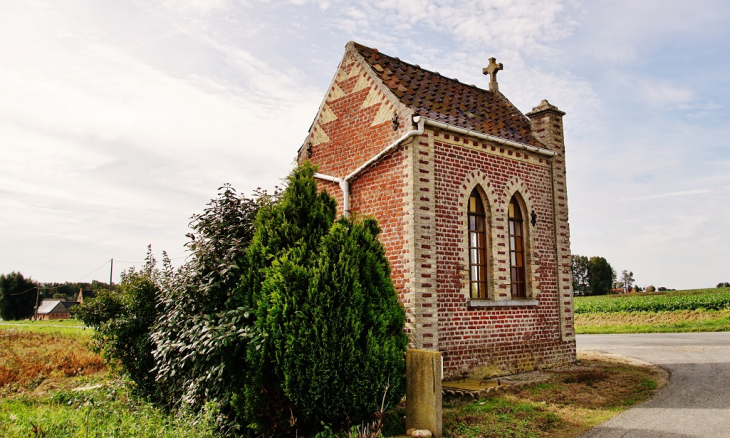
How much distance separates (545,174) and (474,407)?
720cm

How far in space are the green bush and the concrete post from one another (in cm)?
16

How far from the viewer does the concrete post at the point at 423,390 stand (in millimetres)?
6961

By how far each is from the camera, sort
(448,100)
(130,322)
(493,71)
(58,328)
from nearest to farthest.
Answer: (130,322), (448,100), (493,71), (58,328)

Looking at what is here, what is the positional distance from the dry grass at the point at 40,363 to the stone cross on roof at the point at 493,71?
13.2 meters

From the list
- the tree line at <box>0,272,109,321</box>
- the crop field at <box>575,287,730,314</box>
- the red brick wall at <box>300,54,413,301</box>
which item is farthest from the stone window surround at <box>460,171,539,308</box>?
the tree line at <box>0,272,109,321</box>

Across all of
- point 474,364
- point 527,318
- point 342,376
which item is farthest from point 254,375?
point 527,318

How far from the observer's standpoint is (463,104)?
43.5ft

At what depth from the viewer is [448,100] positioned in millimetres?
12906

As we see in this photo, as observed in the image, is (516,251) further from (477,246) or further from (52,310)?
(52,310)

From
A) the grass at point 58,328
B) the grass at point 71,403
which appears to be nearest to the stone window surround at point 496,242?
the grass at point 71,403

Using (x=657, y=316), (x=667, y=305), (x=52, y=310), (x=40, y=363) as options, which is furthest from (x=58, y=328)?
(x=52, y=310)

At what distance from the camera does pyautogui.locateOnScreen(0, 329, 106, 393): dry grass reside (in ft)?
44.4

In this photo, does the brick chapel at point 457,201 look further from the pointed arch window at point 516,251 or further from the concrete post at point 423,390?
the concrete post at point 423,390

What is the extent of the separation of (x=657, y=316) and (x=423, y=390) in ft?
106
